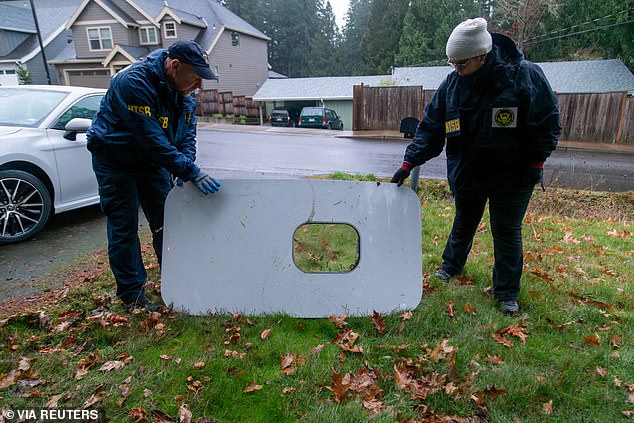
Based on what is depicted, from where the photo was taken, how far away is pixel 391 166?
10.4 meters

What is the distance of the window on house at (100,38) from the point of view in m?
28.0

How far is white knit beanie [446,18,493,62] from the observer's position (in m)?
2.47

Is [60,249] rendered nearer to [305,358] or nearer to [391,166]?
[305,358]

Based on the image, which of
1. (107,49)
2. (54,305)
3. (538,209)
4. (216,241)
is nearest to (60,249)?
(54,305)

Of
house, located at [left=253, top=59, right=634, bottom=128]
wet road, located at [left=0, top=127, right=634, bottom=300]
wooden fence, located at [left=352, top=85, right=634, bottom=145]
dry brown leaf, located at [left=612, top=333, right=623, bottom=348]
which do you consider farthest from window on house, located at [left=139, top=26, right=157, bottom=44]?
dry brown leaf, located at [left=612, top=333, right=623, bottom=348]

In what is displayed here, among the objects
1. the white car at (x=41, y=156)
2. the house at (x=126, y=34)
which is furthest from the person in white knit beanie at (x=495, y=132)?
the house at (x=126, y=34)

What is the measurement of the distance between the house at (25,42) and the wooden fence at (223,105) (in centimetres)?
1208

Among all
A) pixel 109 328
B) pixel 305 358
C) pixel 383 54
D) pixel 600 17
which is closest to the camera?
pixel 305 358

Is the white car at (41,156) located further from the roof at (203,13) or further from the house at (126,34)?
the roof at (203,13)

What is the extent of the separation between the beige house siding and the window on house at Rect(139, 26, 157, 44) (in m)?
4.03

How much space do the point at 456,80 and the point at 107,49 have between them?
3126 cm

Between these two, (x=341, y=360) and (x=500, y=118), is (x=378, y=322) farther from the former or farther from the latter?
(x=500, y=118)

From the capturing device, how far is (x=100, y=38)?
28125 mm

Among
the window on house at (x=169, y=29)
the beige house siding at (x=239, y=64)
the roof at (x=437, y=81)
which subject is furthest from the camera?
the beige house siding at (x=239, y=64)
